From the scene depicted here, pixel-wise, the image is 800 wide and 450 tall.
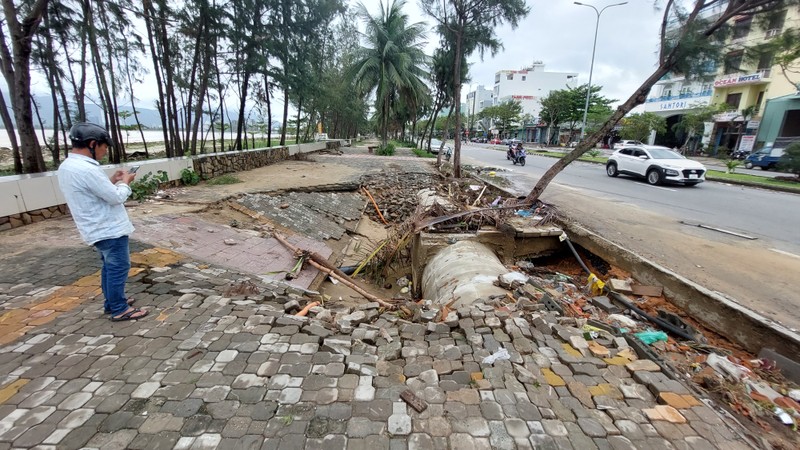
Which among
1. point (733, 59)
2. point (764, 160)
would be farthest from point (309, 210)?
point (764, 160)

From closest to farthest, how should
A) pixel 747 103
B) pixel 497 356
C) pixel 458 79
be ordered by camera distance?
pixel 497 356 < pixel 458 79 < pixel 747 103

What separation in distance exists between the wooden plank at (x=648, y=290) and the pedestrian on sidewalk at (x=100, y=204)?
5586mm

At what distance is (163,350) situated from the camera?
8.36ft

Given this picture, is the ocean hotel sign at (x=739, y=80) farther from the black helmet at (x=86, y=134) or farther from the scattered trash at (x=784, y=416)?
the black helmet at (x=86, y=134)

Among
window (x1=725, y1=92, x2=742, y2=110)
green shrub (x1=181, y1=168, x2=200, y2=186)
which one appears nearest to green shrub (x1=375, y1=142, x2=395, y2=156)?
green shrub (x1=181, y1=168, x2=200, y2=186)

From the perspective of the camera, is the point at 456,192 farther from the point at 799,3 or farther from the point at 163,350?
the point at 163,350

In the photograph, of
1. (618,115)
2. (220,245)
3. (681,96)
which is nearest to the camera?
(220,245)

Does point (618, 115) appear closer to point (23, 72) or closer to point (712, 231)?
point (712, 231)

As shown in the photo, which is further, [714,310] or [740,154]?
[740,154]

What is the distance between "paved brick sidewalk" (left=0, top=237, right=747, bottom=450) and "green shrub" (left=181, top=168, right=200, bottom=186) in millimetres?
5900

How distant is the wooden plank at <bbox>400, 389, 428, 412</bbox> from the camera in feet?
7.06

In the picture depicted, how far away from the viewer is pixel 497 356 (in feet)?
8.73

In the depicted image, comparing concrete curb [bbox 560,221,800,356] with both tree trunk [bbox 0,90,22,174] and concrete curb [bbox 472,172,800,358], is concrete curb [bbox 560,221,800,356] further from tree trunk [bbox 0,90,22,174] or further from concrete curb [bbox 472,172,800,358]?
tree trunk [bbox 0,90,22,174]

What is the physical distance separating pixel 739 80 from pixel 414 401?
39315mm
